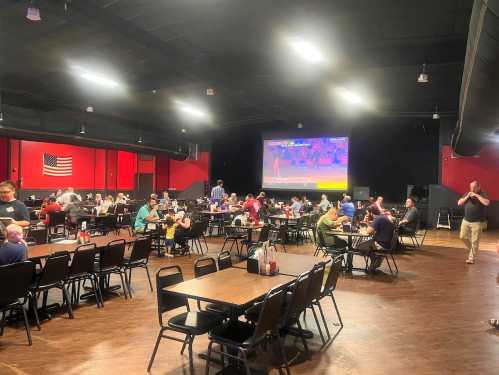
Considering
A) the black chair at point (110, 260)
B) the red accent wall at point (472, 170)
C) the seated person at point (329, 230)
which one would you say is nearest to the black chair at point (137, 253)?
the black chair at point (110, 260)

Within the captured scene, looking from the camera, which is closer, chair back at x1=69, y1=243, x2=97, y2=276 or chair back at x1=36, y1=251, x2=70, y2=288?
chair back at x1=36, y1=251, x2=70, y2=288

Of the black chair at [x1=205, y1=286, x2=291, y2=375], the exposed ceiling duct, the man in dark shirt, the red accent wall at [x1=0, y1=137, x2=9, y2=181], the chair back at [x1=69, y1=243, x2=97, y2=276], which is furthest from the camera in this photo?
the red accent wall at [x1=0, y1=137, x2=9, y2=181]

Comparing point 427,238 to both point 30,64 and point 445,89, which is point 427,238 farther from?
point 30,64

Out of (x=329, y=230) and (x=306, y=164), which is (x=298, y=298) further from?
(x=306, y=164)

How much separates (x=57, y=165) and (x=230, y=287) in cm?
1587

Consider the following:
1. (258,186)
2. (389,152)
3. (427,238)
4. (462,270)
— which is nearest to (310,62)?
(462,270)

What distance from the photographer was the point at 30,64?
8602mm

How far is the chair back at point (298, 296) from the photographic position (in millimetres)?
3055

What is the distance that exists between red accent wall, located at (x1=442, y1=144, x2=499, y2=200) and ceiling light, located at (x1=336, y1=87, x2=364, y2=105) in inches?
177

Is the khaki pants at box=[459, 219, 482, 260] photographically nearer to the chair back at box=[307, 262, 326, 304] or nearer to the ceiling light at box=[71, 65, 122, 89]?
the chair back at box=[307, 262, 326, 304]

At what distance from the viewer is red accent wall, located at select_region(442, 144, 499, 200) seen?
44.8 ft

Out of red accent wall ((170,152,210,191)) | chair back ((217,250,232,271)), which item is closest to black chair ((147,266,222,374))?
chair back ((217,250,232,271))

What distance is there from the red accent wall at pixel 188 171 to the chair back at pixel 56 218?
10.1 meters

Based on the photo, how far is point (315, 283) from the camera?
351 cm
